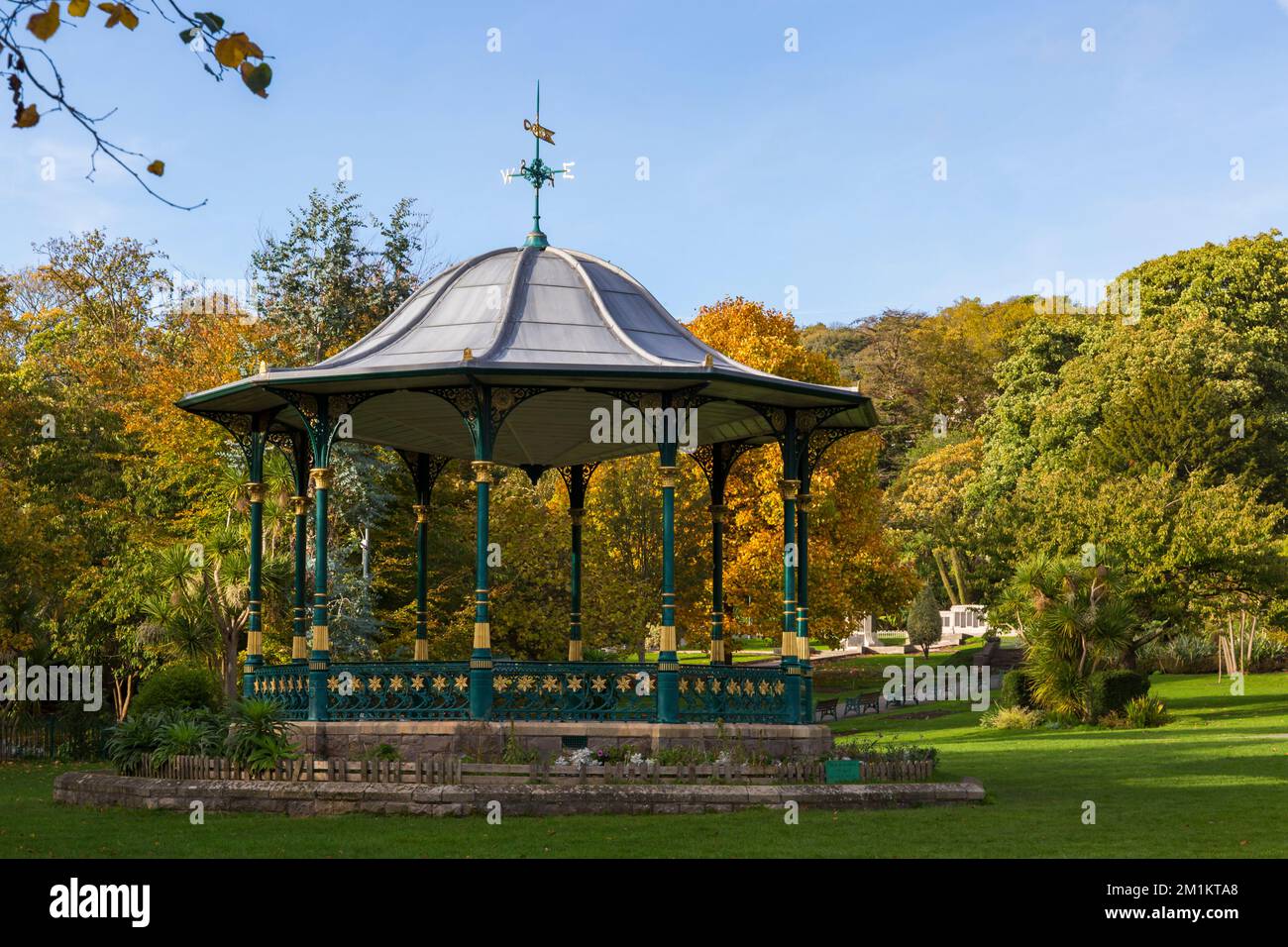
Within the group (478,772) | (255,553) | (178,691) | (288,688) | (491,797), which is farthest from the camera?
(178,691)

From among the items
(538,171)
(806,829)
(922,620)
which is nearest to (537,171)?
(538,171)

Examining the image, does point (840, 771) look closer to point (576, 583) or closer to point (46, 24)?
point (576, 583)

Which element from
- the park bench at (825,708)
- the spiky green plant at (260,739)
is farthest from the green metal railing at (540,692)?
the park bench at (825,708)

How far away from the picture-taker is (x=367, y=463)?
34594 millimetres

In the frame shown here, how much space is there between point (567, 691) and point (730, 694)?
2.22 m

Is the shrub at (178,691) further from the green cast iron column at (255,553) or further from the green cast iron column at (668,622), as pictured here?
the green cast iron column at (668,622)

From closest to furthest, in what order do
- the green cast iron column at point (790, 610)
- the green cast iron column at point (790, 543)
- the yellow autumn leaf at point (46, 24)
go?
the yellow autumn leaf at point (46, 24)
the green cast iron column at point (790, 610)
the green cast iron column at point (790, 543)

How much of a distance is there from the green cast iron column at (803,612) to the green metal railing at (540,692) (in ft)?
3.86

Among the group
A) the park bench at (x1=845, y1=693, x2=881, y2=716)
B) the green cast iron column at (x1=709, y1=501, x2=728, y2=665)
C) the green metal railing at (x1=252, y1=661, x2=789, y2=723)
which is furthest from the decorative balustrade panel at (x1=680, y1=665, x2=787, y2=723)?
the park bench at (x1=845, y1=693, x2=881, y2=716)

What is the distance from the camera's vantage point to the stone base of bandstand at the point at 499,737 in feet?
61.6

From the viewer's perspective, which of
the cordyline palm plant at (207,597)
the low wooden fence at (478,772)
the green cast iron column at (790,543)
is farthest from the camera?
the cordyline palm plant at (207,597)

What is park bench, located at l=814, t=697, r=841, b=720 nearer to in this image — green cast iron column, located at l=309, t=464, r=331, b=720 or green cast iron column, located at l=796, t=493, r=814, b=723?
green cast iron column, located at l=796, t=493, r=814, b=723

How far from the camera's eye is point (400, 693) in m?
19.3
